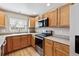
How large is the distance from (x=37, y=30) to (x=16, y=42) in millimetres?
1876

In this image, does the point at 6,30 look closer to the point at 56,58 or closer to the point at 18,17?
the point at 18,17

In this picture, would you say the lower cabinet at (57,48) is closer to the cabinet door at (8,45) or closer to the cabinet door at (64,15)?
the cabinet door at (64,15)

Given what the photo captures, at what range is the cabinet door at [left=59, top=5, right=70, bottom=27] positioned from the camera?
2506 millimetres

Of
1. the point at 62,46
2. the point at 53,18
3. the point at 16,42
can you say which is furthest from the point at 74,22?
the point at 16,42

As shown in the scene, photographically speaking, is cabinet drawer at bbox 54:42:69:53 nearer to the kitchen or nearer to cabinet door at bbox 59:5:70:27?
the kitchen

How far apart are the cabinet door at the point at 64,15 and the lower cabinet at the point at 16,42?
7.63ft

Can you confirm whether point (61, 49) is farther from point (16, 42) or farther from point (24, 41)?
point (24, 41)

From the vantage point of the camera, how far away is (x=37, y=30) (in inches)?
232

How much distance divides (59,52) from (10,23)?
11.3ft

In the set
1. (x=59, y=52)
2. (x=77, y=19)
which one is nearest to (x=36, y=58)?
A: (x=77, y=19)

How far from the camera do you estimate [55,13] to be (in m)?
3.17

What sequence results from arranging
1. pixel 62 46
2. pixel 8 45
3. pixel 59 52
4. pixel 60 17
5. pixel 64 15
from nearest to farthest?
pixel 62 46 → pixel 59 52 → pixel 64 15 → pixel 60 17 → pixel 8 45

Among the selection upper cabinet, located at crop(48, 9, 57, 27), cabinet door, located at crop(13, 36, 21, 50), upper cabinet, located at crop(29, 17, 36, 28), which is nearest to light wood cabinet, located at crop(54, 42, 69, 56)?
upper cabinet, located at crop(48, 9, 57, 27)

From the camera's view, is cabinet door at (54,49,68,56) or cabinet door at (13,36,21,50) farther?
cabinet door at (13,36,21,50)
